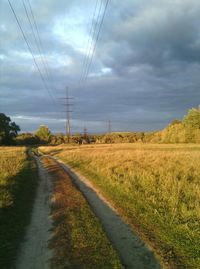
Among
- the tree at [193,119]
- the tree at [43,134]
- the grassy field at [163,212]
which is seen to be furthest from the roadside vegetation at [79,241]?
the tree at [43,134]

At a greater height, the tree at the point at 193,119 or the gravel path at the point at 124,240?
the tree at the point at 193,119

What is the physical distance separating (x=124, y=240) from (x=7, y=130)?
3619 inches

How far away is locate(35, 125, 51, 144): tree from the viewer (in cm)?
13181

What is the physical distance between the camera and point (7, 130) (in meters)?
94.1

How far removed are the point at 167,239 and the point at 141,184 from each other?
7120mm

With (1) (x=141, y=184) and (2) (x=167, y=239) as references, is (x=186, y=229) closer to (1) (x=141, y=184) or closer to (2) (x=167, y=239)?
(2) (x=167, y=239)

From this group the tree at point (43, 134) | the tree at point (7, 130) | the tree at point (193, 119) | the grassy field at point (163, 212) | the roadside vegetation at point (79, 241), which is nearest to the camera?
the roadside vegetation at point (79, 241)

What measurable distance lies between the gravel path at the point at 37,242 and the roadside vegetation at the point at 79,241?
0.63 feet

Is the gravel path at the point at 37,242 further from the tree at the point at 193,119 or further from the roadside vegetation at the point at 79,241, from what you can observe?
the tree at the point at 193,119

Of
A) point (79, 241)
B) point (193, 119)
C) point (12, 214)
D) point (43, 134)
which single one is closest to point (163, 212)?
point (79, 241)

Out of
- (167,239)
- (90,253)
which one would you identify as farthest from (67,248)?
(167,239)

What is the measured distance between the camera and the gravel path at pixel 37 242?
20.1ft

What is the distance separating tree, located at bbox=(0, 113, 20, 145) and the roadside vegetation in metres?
83.4

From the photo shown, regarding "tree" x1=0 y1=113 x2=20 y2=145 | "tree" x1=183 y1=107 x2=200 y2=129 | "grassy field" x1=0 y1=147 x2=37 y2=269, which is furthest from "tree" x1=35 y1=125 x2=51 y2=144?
"grassy field" x1=0 y1=147 x2=37 y2=269
